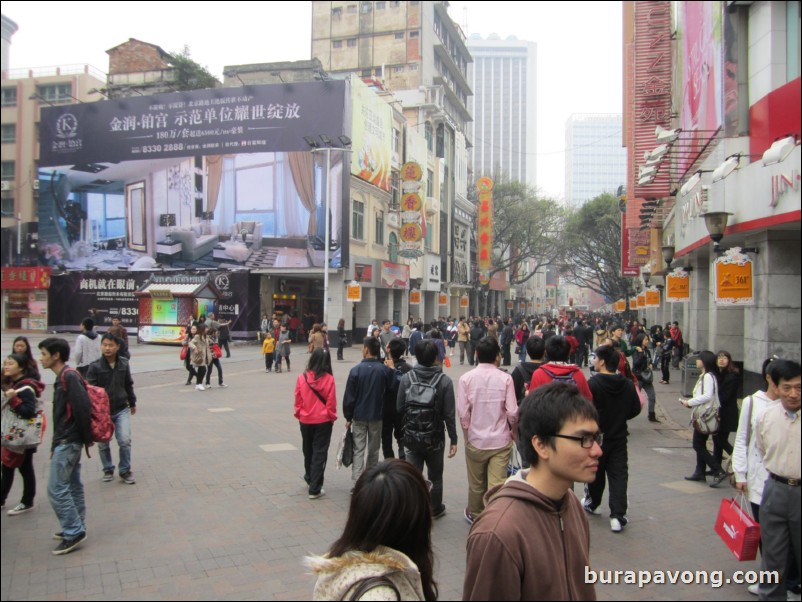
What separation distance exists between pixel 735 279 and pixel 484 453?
18.8ft

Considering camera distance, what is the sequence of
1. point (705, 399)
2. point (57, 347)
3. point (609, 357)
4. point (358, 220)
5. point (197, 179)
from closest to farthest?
point (57, 347) → point (609, 357) → point (705, 399) → point (197, 179) → point (358, 220)

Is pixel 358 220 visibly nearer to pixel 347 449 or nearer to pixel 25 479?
pixel 347 449

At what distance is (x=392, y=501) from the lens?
2010 mm

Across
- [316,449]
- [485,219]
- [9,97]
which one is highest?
[485,219]

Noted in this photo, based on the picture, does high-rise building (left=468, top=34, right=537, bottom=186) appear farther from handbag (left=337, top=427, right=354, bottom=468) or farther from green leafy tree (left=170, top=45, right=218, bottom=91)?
handbag (left=337, top=427, right=354, bottom=468)

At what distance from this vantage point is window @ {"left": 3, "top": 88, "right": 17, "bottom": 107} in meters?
3.77

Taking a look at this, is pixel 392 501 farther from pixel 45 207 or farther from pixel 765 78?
pixel 45 207

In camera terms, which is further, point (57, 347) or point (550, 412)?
point (57, 347)

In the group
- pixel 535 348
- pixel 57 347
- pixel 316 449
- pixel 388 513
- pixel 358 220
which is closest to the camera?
pixel 388 513

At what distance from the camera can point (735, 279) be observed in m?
9.10

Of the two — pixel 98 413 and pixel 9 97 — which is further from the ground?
pixel 9 97

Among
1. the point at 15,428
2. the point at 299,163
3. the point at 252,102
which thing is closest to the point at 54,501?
the point at 15,428

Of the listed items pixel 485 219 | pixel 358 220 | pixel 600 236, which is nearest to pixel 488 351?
pixel 358 220

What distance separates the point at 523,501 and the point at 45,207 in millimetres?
39320
